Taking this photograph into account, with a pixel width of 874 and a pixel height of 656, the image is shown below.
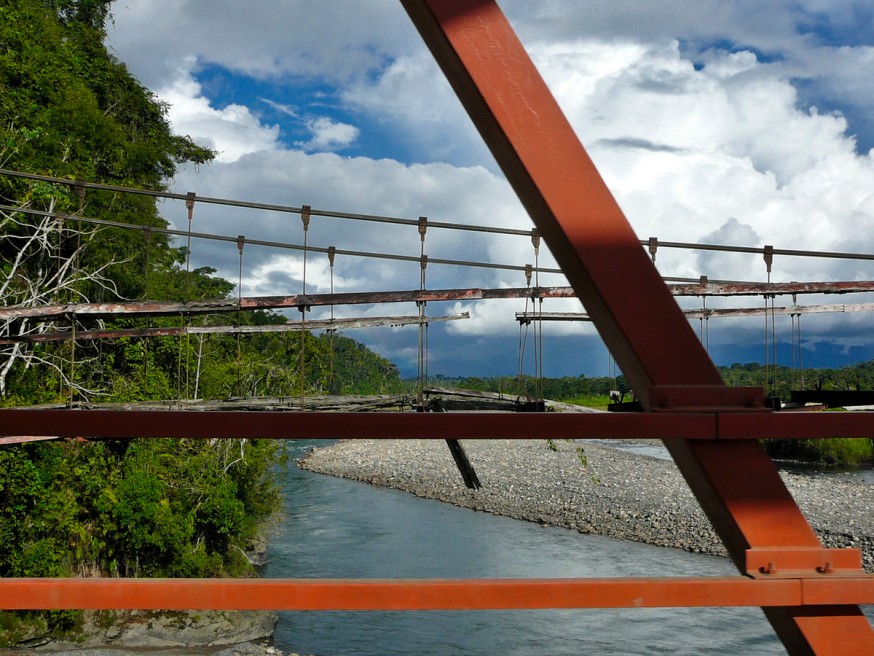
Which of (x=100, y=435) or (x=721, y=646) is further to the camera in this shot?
(x=721, y=646)

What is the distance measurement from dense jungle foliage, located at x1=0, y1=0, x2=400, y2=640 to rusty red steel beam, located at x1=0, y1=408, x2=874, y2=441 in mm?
7610

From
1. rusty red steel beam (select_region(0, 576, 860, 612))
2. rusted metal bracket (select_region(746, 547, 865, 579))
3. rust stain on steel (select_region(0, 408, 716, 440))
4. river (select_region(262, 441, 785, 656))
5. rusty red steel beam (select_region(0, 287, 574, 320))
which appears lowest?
river (select_region(262, 441, 785, 656))

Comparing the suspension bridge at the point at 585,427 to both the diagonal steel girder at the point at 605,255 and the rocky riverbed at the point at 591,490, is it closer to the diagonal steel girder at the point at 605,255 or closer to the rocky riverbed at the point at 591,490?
the diagonal steel girder at the point at 605,255

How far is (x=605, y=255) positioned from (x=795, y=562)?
437mm

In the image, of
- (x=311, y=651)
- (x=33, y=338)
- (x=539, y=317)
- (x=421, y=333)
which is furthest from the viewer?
(x=311, y=651)

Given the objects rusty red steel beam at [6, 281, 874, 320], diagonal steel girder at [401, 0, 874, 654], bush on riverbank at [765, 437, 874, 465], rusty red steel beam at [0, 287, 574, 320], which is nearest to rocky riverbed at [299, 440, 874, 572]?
bush on riverbank at [765, 437, 874, 465]

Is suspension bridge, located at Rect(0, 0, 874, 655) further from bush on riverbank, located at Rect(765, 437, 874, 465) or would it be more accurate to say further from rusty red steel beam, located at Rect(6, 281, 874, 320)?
bush on riverbank, located at Rect(765, 437, 874, 465)

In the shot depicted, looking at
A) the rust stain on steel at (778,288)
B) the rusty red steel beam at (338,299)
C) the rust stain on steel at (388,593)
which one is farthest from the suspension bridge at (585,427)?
the rust stain on steel at (778,288)

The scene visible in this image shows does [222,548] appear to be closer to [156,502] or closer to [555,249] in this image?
[156,502]

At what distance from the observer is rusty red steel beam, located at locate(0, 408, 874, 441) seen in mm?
923

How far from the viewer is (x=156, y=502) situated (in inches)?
437

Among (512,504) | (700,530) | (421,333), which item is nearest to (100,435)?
(421,333)

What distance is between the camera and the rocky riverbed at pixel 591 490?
17.6 meters

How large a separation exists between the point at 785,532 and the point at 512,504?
67.5 ft
